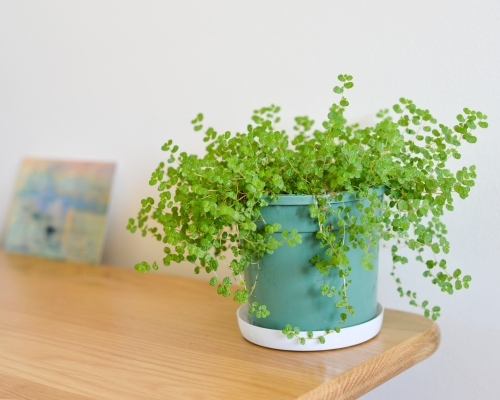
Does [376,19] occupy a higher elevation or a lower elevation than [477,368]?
higher

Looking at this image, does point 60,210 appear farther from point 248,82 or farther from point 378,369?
point 378,369

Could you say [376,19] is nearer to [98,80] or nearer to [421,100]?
[421,100]

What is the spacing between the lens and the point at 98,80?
1.62m

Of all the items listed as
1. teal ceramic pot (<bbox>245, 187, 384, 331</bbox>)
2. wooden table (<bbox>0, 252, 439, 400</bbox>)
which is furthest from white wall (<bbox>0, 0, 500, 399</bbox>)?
teal ceramic pot (<bbox>245, 187, 384, 331</bbox>)

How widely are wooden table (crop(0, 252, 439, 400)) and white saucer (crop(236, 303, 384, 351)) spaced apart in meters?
0.01

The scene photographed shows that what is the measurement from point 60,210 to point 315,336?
951 mm

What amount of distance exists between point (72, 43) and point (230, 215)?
1.04 metres

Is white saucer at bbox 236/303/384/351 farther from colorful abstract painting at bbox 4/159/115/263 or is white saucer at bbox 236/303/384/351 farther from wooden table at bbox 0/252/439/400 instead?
colorful abstract painting at bbox 4/159/115/263

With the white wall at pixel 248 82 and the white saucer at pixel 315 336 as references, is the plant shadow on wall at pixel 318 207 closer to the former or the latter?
the white saucer at pixel 315 336

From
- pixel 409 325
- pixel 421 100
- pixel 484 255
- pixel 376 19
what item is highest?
pixel 376 19

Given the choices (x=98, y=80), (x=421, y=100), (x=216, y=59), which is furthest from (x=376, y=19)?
(x=98, y=80)

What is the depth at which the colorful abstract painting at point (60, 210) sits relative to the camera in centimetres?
156

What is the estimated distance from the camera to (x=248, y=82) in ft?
4.42

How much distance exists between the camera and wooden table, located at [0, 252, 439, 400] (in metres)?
0.81
